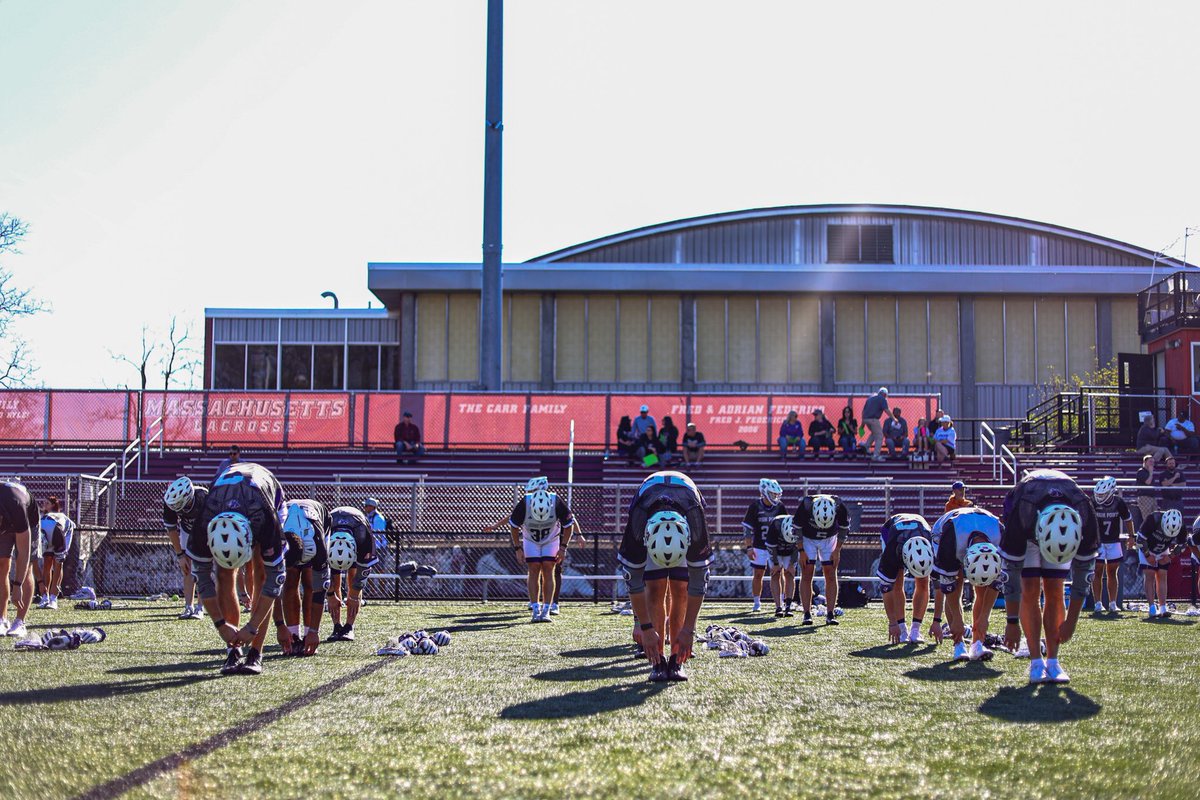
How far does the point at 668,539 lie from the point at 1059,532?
2977mm

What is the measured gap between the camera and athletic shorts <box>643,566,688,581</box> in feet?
32.6

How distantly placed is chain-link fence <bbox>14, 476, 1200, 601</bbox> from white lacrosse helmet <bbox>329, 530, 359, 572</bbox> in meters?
8.92

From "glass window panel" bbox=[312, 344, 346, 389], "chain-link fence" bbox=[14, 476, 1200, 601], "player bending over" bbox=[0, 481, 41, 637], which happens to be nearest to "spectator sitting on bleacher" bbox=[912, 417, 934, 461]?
"chain-link fence" bbox=[14, 476, 1200, 601]

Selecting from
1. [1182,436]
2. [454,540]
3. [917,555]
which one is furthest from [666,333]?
[917,555]

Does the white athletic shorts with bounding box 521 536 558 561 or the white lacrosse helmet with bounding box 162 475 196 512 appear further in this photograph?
the white athletic shorts with bounding box 521 536 558 561

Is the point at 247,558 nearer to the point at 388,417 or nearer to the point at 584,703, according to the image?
the point at 584,703

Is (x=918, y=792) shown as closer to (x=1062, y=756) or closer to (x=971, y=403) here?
(x=1062, y=756)

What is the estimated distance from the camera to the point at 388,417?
32.2 m

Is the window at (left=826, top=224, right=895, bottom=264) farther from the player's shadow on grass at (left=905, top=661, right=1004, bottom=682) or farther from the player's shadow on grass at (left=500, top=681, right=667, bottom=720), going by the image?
the player's shadow on grass at (left=500, top=681, right=667, bottom=720)

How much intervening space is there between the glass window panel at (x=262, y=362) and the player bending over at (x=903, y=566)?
3662cm

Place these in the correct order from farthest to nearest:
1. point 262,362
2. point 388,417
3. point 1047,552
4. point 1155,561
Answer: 1. point 262,362
2. point 388,417
3. point 1155,561
4. point 1047,552

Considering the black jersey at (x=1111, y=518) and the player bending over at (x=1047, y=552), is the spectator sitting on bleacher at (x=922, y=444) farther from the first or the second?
the player bending over at (x=1047, y=552)

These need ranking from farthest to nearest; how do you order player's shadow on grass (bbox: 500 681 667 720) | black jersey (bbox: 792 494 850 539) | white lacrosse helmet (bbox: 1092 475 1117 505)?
black jersey (bbox: 792 494 850 539) → white lacrosse helmet (bbox: 1092 475 1117 505) → player's shadow on grass (bbox: 500 681 667 720)

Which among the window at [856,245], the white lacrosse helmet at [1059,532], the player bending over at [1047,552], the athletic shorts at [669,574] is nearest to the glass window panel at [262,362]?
the window at [856,245]
